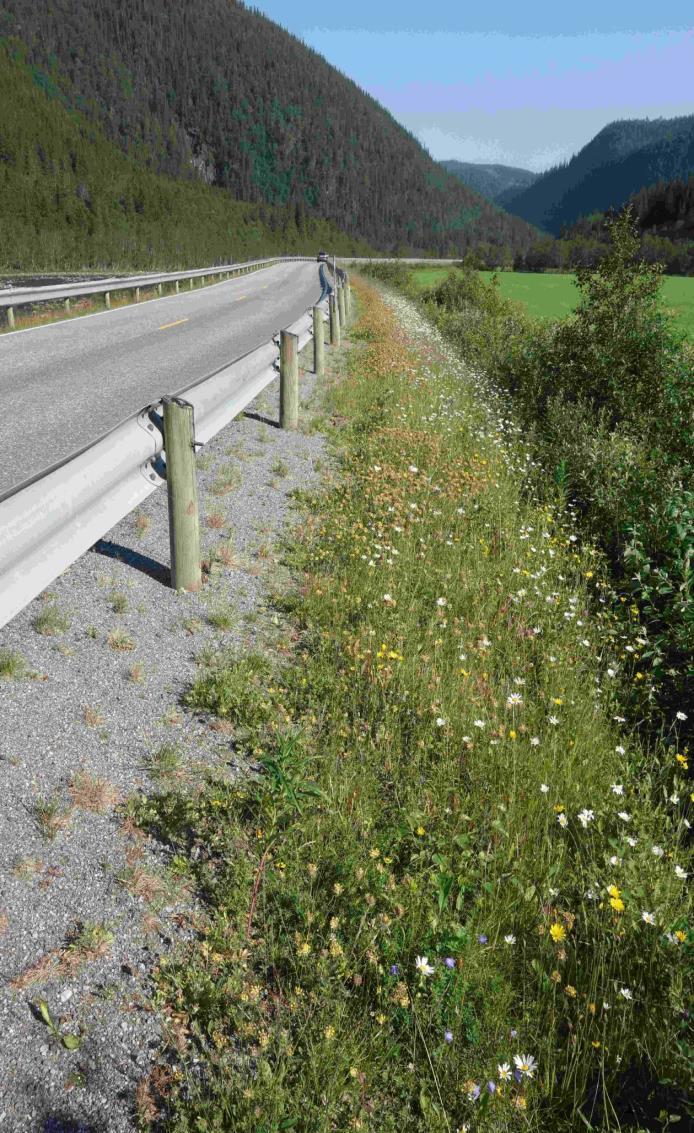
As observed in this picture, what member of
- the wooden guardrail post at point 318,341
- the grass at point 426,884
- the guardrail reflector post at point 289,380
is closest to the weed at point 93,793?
the grass at point 426,884

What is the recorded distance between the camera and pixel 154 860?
7.84 ft

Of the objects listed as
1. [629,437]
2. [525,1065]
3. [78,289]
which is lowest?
[525,1065]

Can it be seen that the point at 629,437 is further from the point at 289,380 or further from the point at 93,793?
the point at 93,793

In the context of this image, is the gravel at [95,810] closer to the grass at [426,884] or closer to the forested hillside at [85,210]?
the grass at [426,884]

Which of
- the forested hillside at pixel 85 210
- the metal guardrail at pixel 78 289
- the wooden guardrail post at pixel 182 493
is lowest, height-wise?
the wooden guardrail post at pixel 182 493

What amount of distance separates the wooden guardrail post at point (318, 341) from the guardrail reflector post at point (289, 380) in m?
2.92

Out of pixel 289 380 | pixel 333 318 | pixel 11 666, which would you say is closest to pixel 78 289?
pixel 333 318

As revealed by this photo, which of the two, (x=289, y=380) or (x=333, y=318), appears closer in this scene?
(x=289, y=380)

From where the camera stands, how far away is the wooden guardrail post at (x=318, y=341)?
1046cm

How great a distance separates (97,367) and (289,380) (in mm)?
3970

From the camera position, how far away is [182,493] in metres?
3.90

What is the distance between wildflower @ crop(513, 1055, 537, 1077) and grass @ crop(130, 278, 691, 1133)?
14 millimetres

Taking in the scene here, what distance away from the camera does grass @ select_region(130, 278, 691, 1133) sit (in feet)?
6.07

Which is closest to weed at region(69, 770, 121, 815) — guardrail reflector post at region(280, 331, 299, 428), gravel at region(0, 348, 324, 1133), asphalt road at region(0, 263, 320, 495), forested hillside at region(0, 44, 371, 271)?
gravel at region(0, 348, 324, 1133)
